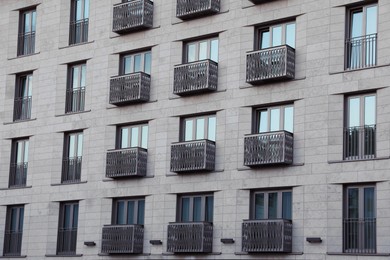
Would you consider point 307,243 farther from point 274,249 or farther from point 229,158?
point 229,158

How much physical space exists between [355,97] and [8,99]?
19031 mm

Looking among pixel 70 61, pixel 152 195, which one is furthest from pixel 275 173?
pixel 70 61

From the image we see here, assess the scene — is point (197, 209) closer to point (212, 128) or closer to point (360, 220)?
point (212, 128)

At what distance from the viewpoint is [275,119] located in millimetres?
37406

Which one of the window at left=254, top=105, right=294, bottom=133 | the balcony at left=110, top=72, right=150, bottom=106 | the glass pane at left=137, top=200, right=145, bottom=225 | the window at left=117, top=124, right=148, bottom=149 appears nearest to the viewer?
the window at left=254, top=105, right=294, bottom=133

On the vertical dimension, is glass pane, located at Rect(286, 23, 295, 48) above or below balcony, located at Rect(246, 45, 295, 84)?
above

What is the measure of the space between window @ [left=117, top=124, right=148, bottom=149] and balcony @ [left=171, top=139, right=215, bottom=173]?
2290mm

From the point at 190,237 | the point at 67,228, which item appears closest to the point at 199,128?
the point at 190,237

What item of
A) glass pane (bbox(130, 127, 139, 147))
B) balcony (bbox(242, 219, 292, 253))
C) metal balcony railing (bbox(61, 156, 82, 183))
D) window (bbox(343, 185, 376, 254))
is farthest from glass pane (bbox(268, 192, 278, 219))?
metal balcony railing (bbox(61, 156, 82, 183))

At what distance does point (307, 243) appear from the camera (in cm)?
3500

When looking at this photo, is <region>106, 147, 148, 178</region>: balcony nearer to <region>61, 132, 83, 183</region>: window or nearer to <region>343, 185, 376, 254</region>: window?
<region>61, 132, 83, 183</region>: window

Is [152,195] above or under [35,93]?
under

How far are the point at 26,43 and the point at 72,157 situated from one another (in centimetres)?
701

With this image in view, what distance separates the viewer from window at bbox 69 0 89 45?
44.8m
